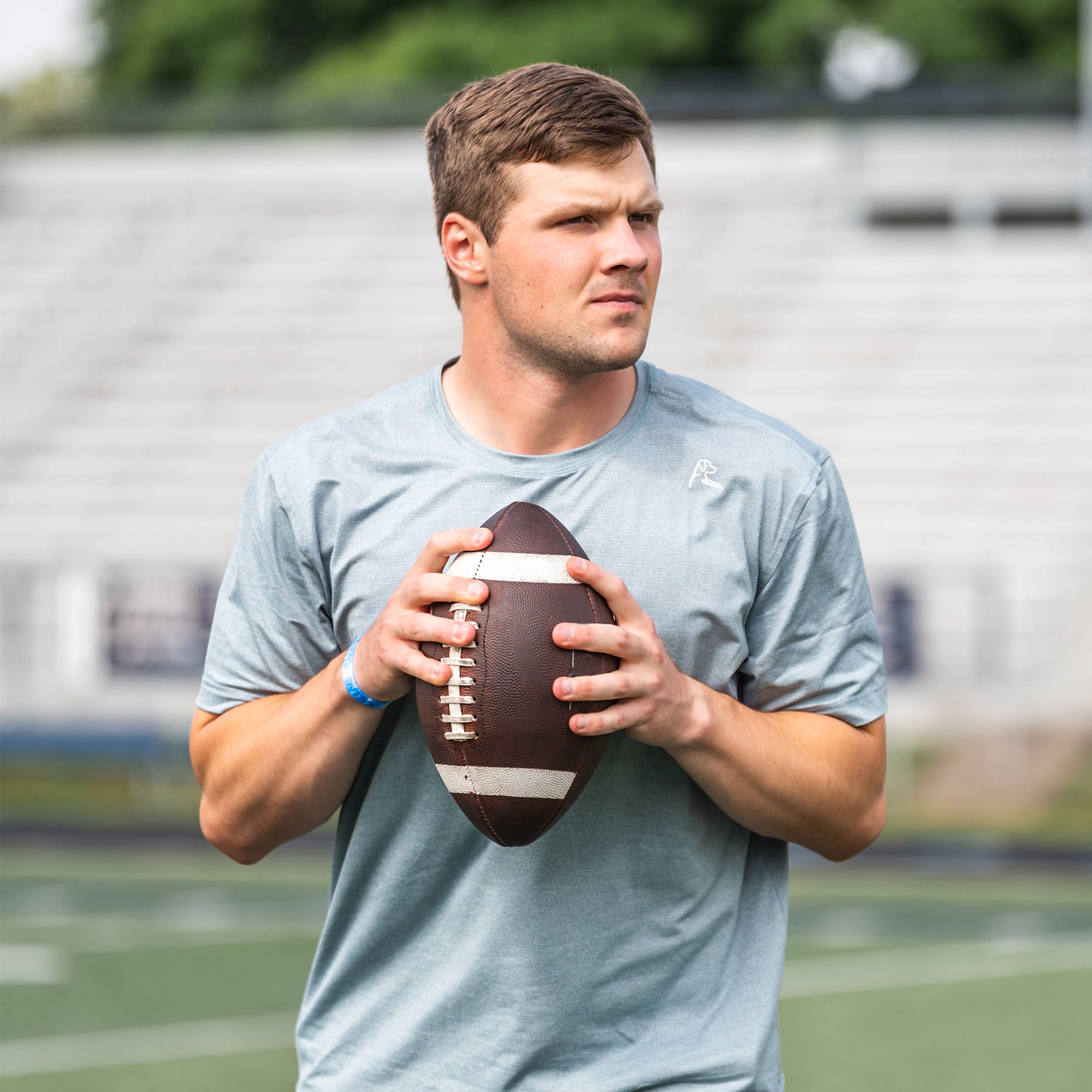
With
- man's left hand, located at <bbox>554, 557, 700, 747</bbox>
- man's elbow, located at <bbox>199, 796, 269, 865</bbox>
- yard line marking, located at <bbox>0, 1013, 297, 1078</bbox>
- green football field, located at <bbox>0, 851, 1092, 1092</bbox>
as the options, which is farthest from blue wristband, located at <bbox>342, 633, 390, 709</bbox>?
yard line marking, located at <bbox>0, 1013, 297, 1078</bbox>

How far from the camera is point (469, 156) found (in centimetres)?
226

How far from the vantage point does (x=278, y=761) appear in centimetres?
228

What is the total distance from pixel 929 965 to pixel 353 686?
638 centimetres

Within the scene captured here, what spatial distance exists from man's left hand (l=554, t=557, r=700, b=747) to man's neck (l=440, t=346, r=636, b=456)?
0.98ft

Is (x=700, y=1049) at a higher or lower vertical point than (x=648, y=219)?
lower

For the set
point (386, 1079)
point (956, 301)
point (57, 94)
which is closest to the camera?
point (386, 1079)

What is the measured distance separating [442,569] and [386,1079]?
2.23 feet

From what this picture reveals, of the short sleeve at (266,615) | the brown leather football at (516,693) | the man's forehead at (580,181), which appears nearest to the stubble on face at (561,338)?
the man's forehead at (580,181)

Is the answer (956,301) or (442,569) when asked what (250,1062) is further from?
(956,301)

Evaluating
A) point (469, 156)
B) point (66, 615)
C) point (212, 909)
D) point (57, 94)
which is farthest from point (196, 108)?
point (57, 94)

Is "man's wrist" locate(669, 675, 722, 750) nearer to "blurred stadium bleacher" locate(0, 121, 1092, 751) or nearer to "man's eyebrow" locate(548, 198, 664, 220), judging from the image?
"man's eyebrow" locate(548, 198, 664, 220)

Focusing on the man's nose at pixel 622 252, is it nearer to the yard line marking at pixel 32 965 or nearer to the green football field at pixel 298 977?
the green football field at pixel 298 977

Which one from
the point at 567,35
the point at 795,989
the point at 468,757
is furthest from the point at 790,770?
the point at 567,35

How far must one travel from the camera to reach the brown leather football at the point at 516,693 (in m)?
2.12
